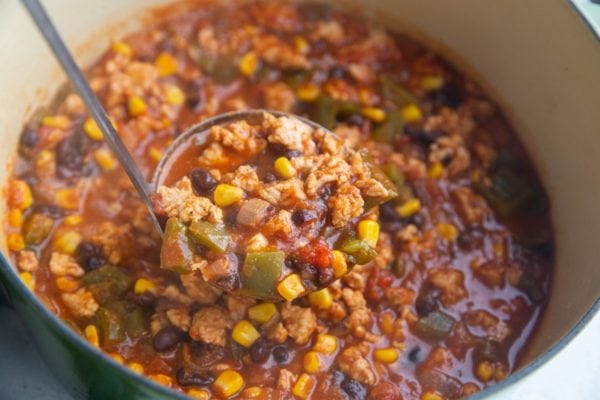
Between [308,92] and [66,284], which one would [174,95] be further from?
[66,284]

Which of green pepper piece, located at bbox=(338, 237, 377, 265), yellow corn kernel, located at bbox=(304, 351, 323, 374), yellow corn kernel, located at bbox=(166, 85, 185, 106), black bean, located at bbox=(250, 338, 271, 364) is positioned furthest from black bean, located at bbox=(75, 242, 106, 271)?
green pepper piece, located at bbox=(338, 237, 377, 265)

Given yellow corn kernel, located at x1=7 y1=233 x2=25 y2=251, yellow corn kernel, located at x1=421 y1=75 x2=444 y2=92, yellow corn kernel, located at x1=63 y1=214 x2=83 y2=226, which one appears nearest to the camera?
yellow corn kernel, located at x1=7 y1=233 x2=25 y2=251

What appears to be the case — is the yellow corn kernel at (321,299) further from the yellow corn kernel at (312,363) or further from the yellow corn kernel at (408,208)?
the yellow corn kernel at (408,208)

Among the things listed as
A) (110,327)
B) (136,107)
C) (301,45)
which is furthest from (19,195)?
(301,45)

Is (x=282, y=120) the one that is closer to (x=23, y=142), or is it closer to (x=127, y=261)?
(x=127, y=261)

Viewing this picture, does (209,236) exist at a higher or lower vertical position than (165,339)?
higher

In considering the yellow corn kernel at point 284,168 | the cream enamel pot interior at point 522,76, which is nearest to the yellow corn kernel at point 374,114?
the cream enamel pot interior at point 522,76

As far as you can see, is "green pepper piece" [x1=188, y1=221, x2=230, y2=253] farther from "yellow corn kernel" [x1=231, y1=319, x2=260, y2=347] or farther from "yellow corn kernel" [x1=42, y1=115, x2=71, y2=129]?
"yellow corn kernel" [x1=42, y1=115, x2=71, y2=129]
